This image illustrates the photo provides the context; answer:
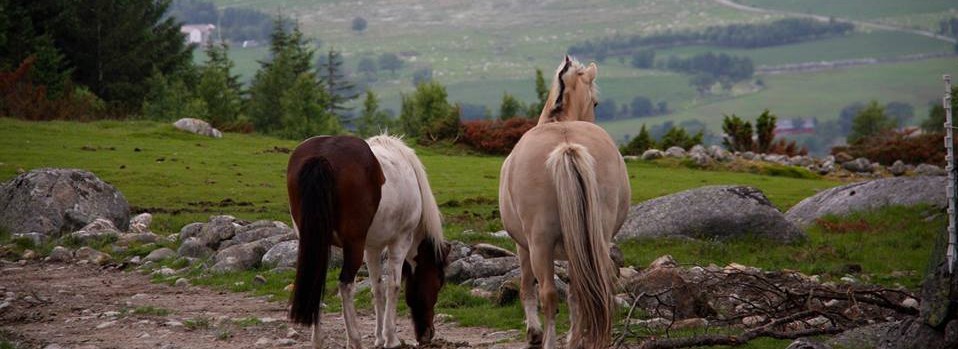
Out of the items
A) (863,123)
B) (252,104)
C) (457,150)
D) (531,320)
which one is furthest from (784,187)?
(863,123)

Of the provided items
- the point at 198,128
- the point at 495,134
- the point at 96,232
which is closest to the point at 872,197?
the point at 96,232

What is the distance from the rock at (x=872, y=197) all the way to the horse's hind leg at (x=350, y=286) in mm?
A: 11085

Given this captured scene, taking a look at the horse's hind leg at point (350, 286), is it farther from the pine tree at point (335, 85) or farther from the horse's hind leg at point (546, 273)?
the pine tree at point (335, 85)

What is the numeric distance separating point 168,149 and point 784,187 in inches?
628

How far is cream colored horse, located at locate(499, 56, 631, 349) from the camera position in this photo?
28.5 feet

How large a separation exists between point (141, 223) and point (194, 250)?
13.4ft

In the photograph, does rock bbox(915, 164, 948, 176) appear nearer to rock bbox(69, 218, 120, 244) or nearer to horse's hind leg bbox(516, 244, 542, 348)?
rock bbox(69, 218, 120, 244)

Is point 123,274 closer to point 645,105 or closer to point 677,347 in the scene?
point 677,347

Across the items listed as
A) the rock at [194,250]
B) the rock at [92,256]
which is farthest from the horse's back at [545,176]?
the rock at [92,256]

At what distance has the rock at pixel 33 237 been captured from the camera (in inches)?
699

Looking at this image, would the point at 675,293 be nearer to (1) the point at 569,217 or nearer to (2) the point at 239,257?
(1) the point at 569,217

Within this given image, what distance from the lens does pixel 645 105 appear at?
18625 cm

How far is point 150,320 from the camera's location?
11.9 meters

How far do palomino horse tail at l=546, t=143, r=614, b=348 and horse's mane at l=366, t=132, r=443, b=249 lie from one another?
8.13 ft
